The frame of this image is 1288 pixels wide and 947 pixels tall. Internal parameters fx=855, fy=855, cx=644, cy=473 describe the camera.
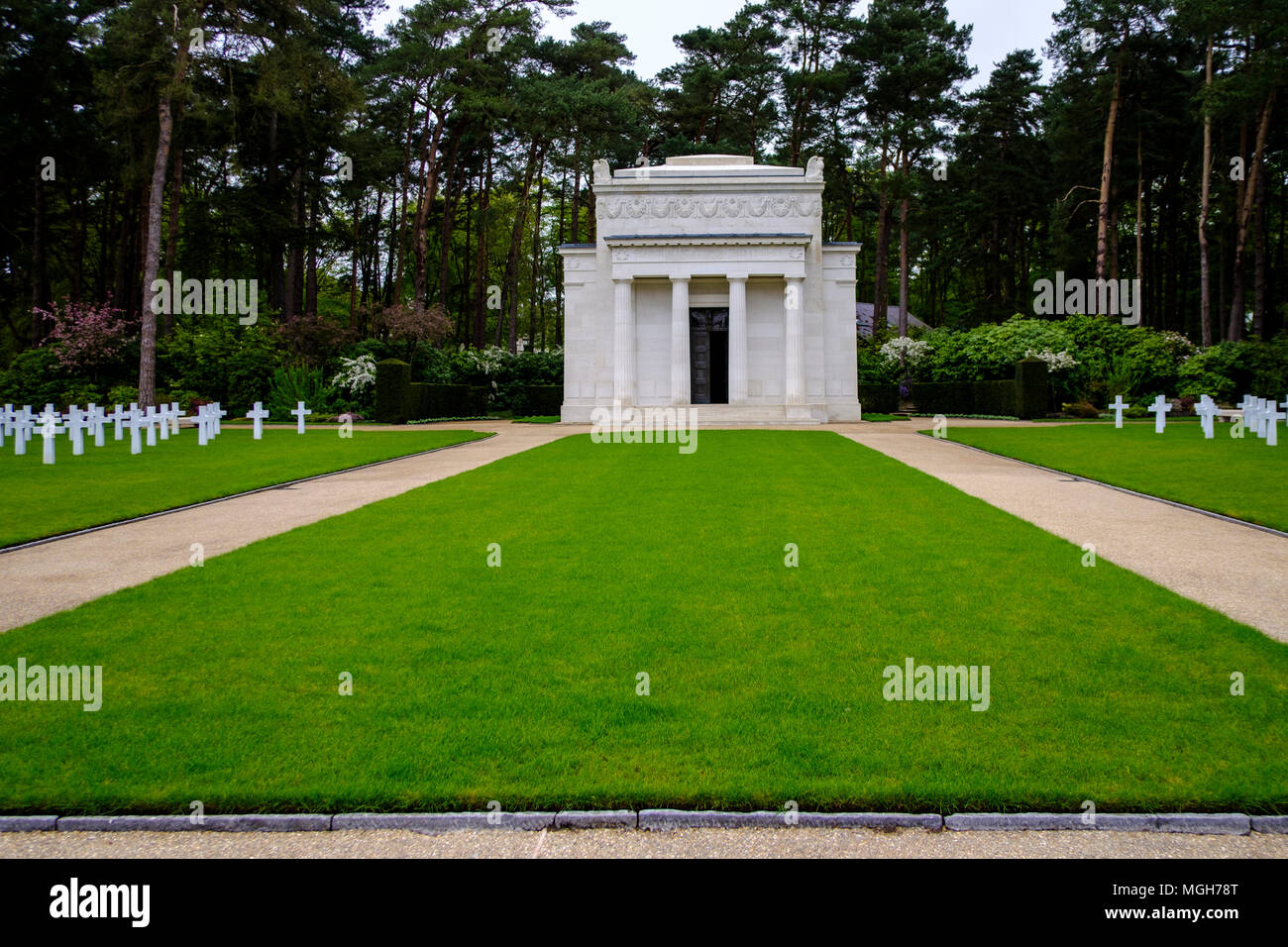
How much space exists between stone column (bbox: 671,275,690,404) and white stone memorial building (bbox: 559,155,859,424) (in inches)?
2.3

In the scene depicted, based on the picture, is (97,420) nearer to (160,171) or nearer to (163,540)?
(160,171)

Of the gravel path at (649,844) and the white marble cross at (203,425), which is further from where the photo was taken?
the white marble cross at (203,425)

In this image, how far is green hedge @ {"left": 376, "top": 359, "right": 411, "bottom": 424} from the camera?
120ft

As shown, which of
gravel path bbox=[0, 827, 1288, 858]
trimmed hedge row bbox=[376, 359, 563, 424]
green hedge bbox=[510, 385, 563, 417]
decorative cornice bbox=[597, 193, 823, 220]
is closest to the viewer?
gravel path bbox=[0, 827, 1288, 858]

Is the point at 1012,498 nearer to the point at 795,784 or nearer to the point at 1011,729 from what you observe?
the point at 1011,729

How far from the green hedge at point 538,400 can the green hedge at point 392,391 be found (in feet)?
27.4

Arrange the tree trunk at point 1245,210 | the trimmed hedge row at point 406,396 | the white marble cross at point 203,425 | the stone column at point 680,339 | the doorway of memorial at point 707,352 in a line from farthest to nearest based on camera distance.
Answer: the doorway of memorial at point 707,352
the stone column at point 680,339
the tree trunk at point 1245,210
the trimmed hedge row at point 406,396
the white marble cross at point 203,425

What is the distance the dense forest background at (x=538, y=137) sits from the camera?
123ft

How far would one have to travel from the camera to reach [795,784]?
13.8 feet

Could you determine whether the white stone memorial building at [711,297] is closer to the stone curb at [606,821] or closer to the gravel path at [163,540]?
the gravel path at [163,540]

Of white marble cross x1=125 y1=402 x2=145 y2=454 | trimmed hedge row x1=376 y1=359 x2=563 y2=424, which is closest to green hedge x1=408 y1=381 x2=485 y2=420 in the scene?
trimmed hedge row x1=376 y1=359 x2=563 y2=424

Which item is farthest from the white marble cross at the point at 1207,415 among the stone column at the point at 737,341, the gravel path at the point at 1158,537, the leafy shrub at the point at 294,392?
the leafy shrub at the point at 294,392

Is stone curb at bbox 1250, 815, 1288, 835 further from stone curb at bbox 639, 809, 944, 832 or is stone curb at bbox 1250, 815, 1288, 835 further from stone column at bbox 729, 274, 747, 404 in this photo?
stone column at bbox 729, 274, 747, 404
